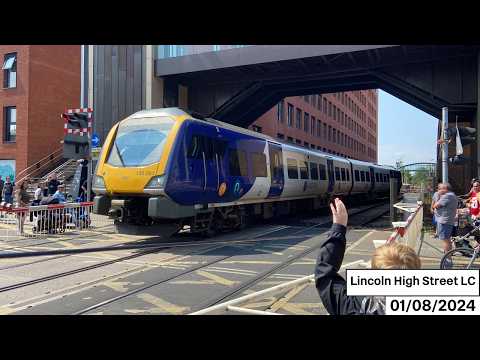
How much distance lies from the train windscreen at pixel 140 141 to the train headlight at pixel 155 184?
1.35 ft

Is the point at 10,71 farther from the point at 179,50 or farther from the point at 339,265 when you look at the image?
the point at 339,265

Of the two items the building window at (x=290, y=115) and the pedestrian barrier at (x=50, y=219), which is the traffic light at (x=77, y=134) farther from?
the building window at (x=290, y=115)

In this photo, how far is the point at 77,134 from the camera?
38.5ft

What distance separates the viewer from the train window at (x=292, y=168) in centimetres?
1508

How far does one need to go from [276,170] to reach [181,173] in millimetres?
5440

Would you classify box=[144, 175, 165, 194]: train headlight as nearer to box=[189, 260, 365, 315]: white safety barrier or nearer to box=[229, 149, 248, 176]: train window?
box=[229, 149, 248, 176]: train window

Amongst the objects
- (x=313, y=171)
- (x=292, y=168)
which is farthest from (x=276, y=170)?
(x=313, y=171)

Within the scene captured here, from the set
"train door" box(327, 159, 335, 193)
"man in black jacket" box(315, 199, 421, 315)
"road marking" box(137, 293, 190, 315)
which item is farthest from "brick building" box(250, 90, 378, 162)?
"man in black jacket" box(315, 199, 421, 315)

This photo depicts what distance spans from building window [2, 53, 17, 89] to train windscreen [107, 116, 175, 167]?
20.2m

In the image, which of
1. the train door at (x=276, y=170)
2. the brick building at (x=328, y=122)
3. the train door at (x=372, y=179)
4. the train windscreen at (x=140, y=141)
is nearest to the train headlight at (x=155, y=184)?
the train windscreen at (x=140, y=141)
